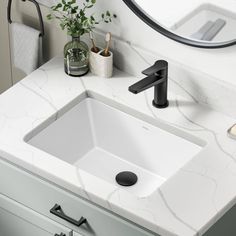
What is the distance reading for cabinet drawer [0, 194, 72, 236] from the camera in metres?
2.74

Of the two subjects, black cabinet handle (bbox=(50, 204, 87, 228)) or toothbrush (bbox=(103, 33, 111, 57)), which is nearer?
black cabinet handle (bbox=(50, 204, 87, 228))

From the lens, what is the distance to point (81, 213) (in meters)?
2.60

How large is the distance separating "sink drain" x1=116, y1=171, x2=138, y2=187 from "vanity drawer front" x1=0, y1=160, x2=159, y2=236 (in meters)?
0.24

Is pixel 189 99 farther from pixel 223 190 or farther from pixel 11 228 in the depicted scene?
pixel 11 228

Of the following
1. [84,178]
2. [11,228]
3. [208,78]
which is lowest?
[11,228]

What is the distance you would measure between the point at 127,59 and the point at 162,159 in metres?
0.40

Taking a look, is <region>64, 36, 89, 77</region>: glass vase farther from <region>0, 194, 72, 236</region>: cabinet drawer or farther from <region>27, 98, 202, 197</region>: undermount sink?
<region>0, 194, 72, 236</region>: cabinet drawer

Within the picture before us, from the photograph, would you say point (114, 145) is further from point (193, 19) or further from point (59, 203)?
point (193, 19)

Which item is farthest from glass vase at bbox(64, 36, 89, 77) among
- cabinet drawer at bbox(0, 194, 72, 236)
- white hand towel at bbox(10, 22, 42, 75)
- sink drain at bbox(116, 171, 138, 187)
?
cabinet drawer at bbox(0, 194, 72, 236)

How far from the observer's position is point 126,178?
2805 millimetres

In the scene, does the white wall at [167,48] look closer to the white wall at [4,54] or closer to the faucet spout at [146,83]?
the faucet spout at [146,83]

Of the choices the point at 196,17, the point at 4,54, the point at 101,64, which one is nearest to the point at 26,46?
the point at 4,54

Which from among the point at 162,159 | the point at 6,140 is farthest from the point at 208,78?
the point at 6,140

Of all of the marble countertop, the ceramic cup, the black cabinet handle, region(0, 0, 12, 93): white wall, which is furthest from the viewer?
region(0, 0, 12, 93): white wall
